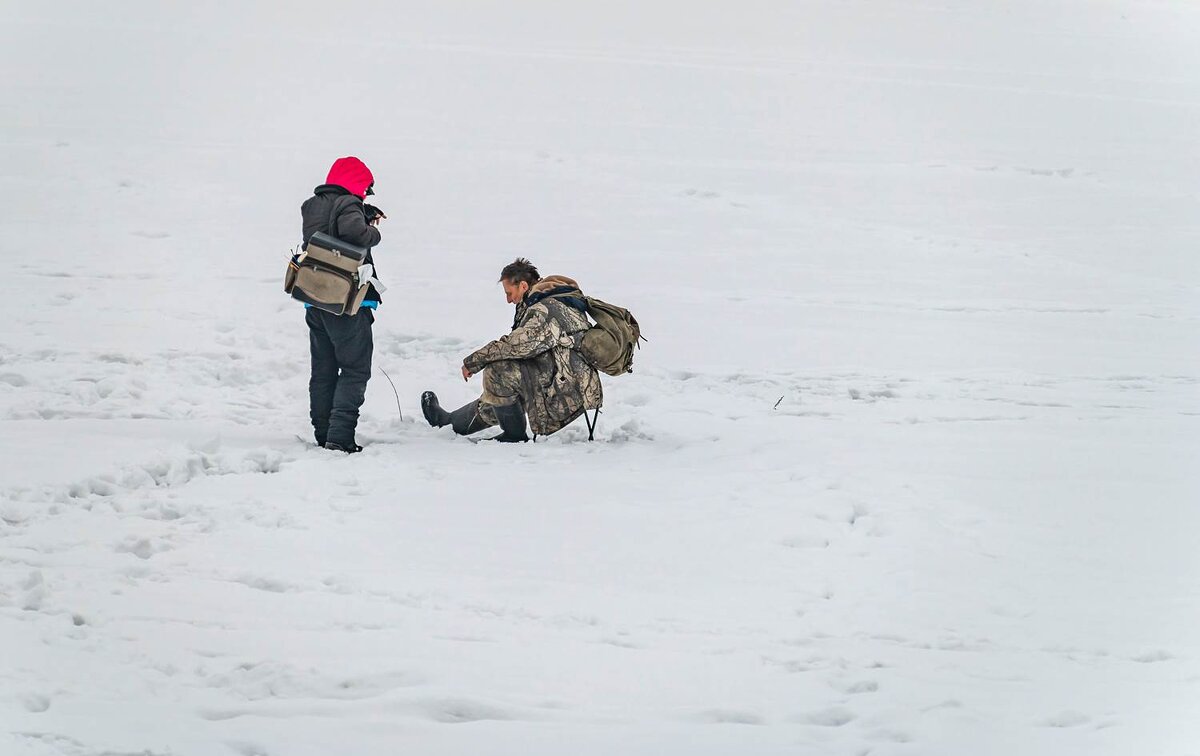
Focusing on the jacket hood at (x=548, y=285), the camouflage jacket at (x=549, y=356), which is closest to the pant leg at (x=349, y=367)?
the camouflage jacket at (x=549, y=356)

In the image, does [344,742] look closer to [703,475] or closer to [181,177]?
[703,475]

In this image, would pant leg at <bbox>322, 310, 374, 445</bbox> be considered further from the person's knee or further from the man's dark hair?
the man's dark hair

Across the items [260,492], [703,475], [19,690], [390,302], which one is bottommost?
[19,690]

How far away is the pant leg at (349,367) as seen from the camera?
6.26 meters

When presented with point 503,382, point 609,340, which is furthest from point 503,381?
point 609,340

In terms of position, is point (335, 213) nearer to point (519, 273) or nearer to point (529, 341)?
point (519, 273)

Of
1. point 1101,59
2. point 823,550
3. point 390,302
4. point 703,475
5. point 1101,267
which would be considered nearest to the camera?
point 823,550

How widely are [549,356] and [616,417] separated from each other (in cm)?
117

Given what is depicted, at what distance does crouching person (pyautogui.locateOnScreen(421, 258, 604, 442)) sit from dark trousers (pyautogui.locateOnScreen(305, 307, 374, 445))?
24.9 inches

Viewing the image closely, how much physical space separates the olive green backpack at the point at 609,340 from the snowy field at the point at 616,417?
56 centimetres

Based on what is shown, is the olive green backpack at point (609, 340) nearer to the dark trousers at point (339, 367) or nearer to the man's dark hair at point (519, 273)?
the man's dark hair at point (519, 273)

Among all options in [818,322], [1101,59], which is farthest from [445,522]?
[1101,59]

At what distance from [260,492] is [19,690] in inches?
76.9

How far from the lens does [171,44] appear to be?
59.8 feet
